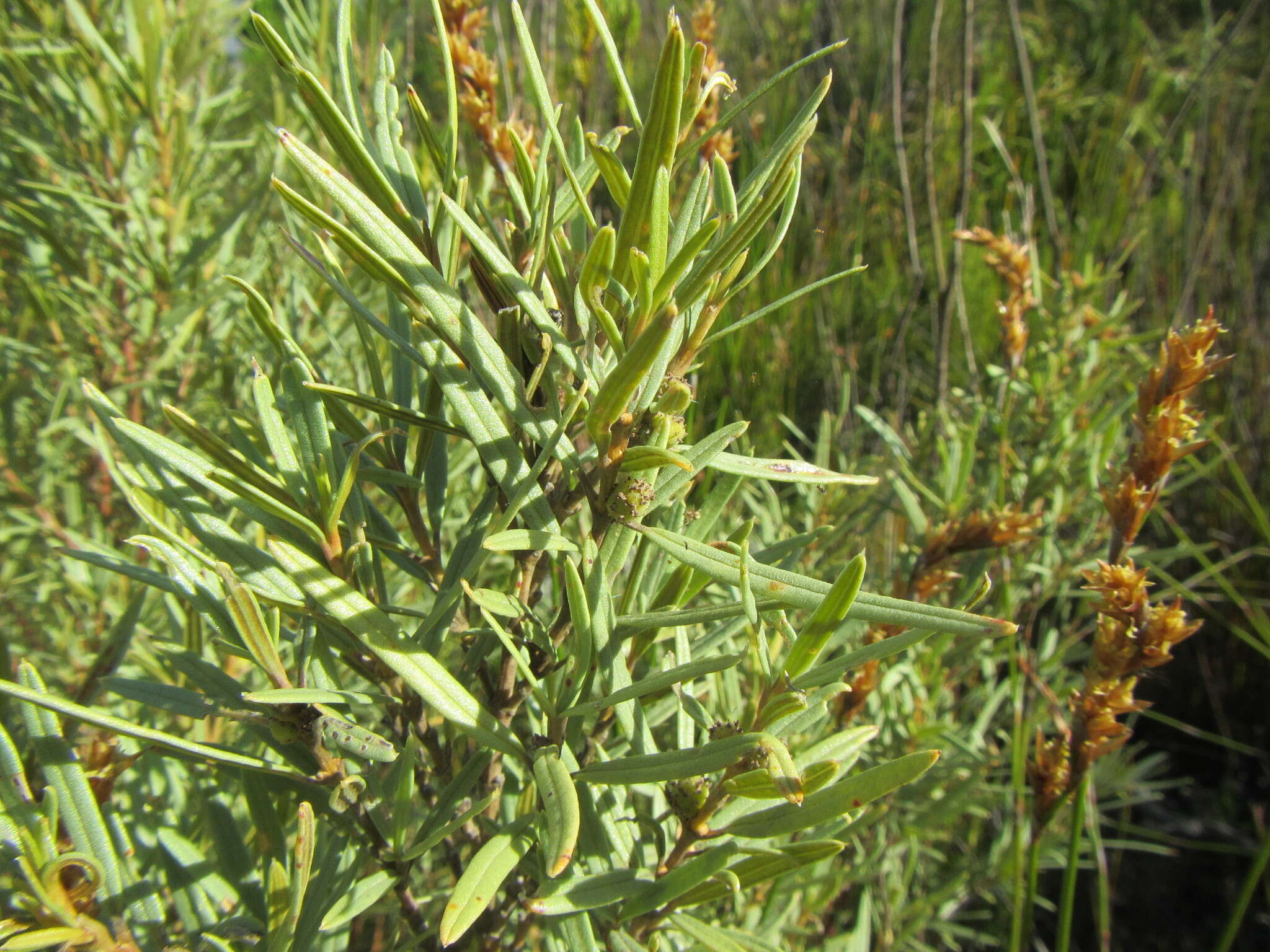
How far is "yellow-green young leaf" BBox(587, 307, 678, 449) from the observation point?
0.88 feet

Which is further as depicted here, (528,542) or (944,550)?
(944,550)

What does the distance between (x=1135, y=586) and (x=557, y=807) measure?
1.18 feet

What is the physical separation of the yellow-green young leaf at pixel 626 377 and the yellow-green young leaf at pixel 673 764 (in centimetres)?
13

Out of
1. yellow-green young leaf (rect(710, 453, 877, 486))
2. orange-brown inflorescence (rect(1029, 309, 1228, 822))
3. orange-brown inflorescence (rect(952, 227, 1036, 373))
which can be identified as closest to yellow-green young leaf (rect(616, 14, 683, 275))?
yellow-green young leaf (rect(710, 453, 877, 486))

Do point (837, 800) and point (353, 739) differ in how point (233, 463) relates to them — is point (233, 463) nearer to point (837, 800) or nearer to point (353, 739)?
point (353, 739)

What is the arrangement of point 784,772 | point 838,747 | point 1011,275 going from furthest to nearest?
point 1011,275 → point 838,747 → point 784,772

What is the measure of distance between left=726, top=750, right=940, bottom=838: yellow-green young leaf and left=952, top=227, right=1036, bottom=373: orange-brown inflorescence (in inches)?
23.7

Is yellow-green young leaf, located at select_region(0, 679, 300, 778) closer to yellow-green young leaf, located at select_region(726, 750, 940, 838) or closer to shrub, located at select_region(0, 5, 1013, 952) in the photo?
shrub, located at select_region(0, 5, 1013, 952)

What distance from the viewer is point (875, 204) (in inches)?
78.5

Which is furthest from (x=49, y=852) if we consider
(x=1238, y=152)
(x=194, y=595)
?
(x=1238, y=152)

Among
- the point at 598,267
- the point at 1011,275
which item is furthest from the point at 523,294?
the point at 1011,275

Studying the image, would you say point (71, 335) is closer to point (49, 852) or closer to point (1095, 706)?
point (49, 852)

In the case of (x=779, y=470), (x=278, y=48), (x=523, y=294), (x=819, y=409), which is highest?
(x=278, y=48)

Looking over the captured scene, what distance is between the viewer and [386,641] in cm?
32
